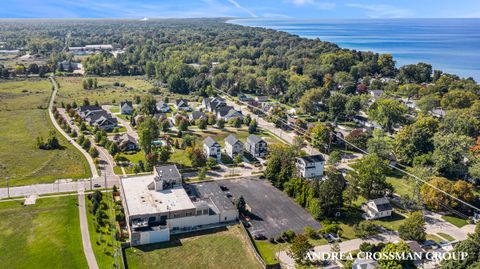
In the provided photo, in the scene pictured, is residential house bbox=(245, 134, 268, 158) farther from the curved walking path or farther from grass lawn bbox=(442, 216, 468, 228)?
grass lawn bbox=(442, 216, 468, 228)

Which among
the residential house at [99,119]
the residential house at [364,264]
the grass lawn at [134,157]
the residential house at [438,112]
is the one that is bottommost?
the residential house at [364,264]

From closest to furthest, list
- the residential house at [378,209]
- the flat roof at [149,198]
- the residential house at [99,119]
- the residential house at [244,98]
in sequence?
1. the flat roof at [149,198]
2. the residential house at [378,209]
3. the residential house at [99,119]
4. the residential house at [244,98]

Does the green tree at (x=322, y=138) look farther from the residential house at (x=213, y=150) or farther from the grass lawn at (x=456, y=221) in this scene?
the grass lawn at (x=456, y=221)

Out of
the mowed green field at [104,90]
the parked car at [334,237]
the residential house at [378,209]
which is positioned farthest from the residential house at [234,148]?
the mowed green field at [104,90]

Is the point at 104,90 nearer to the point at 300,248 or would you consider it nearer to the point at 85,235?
the point at 85,235

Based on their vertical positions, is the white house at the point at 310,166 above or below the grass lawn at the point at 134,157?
above

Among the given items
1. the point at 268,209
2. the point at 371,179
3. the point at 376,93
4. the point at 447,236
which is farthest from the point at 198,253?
the point at 376,93

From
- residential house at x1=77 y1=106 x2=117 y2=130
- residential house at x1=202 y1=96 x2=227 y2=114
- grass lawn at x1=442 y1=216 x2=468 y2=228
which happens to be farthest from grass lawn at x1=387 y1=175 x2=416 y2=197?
residential house at x1=77 y1=106 x2=117 y2=130
